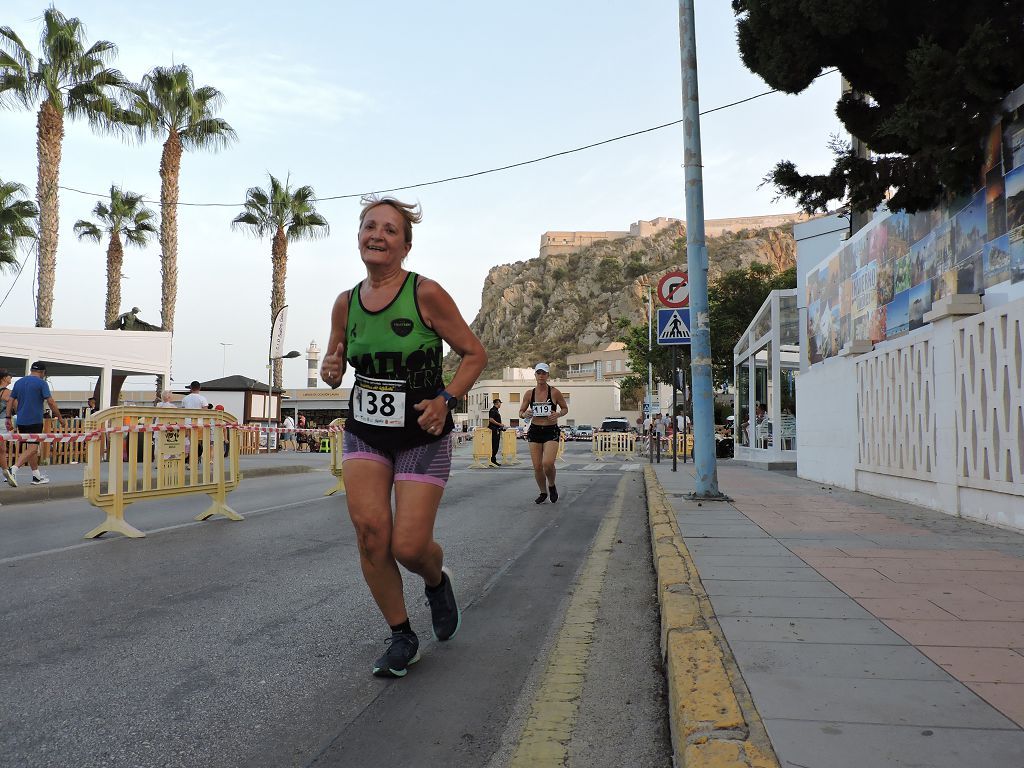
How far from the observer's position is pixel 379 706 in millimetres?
3045

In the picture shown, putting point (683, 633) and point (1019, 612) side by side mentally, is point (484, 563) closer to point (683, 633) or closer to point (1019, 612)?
point (683, 633)

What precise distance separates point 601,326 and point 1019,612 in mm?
139786

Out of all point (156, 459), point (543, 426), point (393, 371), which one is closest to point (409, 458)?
point (393, 371)

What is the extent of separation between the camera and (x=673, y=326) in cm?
1370

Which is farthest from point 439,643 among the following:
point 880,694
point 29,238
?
point 29,238

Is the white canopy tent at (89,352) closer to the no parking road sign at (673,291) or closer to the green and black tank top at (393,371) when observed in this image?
the no parking road sign at (673,291)

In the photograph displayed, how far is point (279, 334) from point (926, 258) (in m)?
23.5

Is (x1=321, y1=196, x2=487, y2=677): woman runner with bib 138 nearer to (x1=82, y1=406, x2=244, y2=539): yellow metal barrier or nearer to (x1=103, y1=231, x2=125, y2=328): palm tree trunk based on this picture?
(x1=82, y1=406, x2=244, y2=539): yellow metal barrier

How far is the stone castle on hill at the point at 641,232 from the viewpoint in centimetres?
15975

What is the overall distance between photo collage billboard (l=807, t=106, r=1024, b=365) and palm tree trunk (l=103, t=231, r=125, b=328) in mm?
26839

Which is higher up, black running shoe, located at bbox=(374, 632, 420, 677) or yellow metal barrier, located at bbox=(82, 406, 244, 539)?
yellow metal barrier, located at bbox=(82, 406, 244, 539)

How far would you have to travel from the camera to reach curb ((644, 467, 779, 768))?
7.34 ft

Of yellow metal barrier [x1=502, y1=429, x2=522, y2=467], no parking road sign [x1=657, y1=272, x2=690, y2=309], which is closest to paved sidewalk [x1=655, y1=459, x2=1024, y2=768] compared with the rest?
no parking road sign [x1=657, y1=272, x2=690, y2=309]

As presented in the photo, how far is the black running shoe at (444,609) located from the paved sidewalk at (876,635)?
4.07 ft
